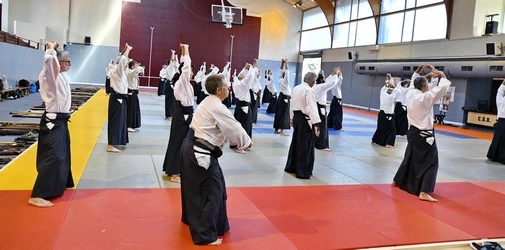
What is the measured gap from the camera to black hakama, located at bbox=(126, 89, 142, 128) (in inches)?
399

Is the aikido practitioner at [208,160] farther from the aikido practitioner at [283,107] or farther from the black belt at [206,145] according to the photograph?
the aikido practitioner at [283,107]

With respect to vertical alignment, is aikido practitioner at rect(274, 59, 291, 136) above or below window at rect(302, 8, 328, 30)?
below

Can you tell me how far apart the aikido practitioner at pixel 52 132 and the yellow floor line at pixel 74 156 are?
0.70 meters

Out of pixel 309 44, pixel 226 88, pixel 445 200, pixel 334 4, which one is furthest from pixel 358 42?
pixel 226 88

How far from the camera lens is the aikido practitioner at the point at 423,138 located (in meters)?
5.87

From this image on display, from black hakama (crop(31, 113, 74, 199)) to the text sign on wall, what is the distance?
53.2ft

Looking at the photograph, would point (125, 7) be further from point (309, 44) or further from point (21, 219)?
point (21, 219)

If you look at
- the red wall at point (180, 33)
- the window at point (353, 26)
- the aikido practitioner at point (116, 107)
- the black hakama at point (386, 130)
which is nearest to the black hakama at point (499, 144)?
the black hakama at point (386, 130)

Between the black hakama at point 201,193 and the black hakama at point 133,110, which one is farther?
the black hakama at point 133,110

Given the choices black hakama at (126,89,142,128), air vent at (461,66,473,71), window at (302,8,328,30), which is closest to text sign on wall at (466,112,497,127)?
air vent at (461,66,473,71)

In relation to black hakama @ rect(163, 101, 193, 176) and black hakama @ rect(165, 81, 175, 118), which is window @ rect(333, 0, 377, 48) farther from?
black hakama @ rect(163, 101, 193, 176)

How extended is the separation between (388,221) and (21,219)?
4050 mm

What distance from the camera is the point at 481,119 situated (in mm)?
16609

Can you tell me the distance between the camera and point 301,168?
6.69m
